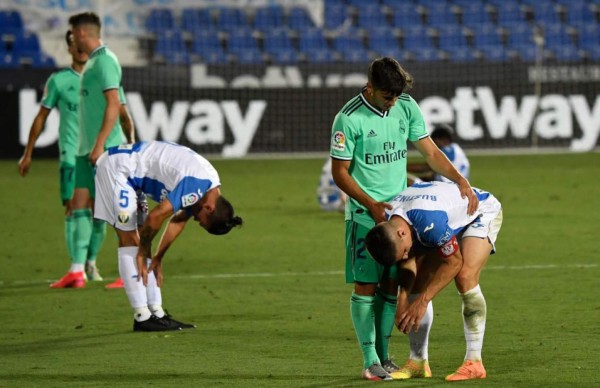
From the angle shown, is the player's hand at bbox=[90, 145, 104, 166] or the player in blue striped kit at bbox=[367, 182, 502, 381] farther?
the player's hand at bbox=[90, 145, 104, 166]

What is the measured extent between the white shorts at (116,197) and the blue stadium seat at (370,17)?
20.0 metres

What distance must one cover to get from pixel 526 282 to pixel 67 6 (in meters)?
16.7

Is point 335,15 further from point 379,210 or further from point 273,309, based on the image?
point 379,210

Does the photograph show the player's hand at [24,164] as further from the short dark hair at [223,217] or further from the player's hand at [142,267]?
the short dark hair at [223,217]

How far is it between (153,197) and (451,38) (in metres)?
20.3

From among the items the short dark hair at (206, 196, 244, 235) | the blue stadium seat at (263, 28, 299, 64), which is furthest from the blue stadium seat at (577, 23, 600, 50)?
the short dark hair at (206, 196, 244, 235)

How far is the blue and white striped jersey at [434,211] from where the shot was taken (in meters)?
6.63

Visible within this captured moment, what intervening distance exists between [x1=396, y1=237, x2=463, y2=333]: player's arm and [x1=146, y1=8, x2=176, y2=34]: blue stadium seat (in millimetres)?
20646

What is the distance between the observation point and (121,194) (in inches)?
342

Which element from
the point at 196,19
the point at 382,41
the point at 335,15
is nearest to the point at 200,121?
the point at 196,19

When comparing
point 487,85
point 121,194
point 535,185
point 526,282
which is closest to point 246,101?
point 487,85

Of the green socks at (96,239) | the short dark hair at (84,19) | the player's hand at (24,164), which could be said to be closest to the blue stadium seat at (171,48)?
the player's hand at (24,164)

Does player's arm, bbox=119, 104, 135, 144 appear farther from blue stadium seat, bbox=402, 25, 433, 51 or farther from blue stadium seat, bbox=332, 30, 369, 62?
blue stadium seat, bbox=402, 25, 433, 51

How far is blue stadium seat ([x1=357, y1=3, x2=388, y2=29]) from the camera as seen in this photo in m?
28.4
